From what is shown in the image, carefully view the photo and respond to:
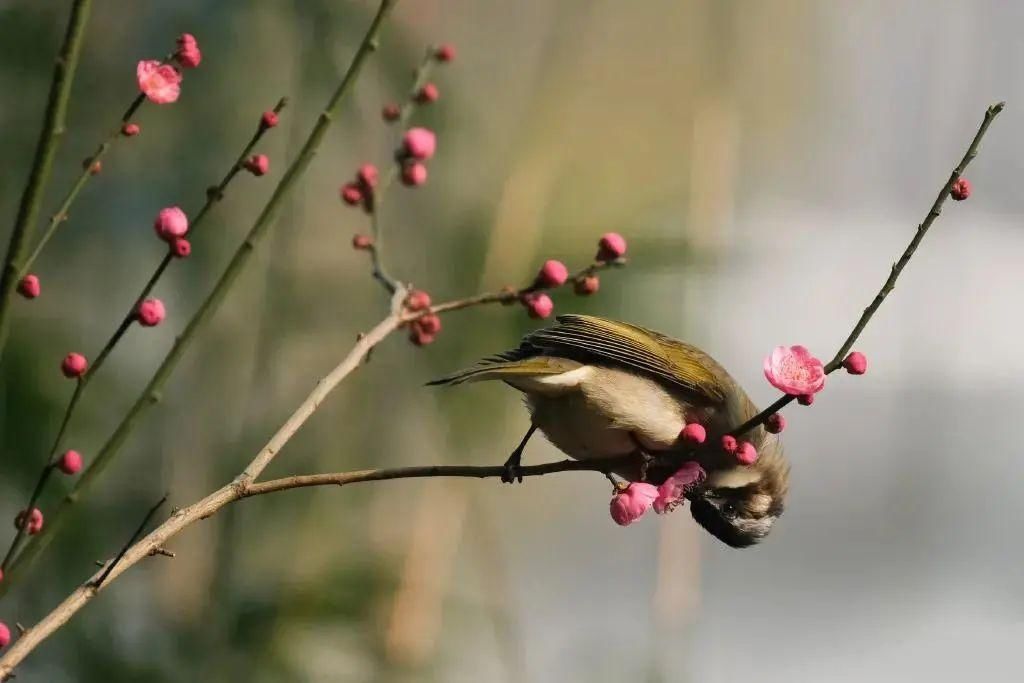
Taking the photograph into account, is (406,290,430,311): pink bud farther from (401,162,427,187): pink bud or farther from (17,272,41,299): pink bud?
(17,272,41,299): pink bud

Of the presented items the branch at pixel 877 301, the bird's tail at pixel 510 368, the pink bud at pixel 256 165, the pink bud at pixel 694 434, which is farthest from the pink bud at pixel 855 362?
the pink bud at pixel 256 165

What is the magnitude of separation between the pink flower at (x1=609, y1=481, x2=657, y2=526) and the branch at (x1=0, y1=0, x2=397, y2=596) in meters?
0.31

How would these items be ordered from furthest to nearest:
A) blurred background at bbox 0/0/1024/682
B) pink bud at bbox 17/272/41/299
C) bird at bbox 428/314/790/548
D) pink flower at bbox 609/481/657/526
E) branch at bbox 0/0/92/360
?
1. blurred background at bbox 0/0/1024/682
2. bird at bbox 428/314/790/548
3. pink flower at bbox 609/481/657/526
4. pink bud at bbox 17/272/41/299
5. branch at bbox 0/0/92/360

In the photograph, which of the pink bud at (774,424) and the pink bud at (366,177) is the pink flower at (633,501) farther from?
the pink bud at (366,177)

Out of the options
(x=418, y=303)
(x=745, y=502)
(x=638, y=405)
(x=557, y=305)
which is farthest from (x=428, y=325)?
(x=557, y=305)

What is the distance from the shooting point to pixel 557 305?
1584mm

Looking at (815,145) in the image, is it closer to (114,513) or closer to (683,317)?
(683,317)

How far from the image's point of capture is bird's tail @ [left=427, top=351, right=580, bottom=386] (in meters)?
0.75

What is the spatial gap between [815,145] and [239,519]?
3.86 feet

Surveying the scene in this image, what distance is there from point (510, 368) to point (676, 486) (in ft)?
0.52

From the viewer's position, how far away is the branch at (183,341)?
0.55 m

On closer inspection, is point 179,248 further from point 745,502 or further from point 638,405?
point 745,502

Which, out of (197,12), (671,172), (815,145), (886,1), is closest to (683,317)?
(671,172)

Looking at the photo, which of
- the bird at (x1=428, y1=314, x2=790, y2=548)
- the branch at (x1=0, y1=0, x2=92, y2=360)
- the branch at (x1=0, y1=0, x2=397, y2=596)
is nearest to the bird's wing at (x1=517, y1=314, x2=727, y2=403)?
the bird at (x1=428, y1=314, x2=790, y2=548)
